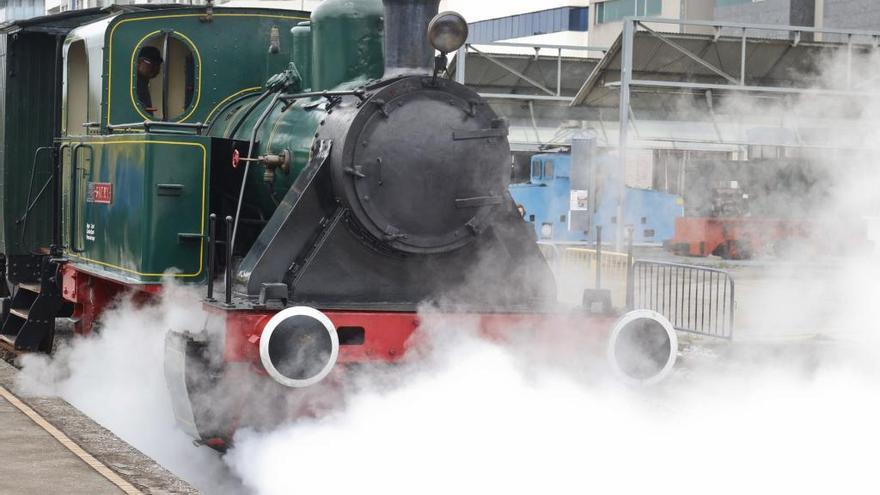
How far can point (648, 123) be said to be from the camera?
16.6 metres

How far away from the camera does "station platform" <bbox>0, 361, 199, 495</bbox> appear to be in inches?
227

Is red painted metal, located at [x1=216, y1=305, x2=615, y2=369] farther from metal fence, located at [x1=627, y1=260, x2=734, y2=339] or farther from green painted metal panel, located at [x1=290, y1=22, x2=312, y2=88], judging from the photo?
metal fence, located at [x1=627, y1=260, x2=734, y2=339]

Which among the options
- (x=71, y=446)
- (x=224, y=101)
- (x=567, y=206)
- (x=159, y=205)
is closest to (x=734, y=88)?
(x=224, y=101)

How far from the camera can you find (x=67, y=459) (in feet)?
20.8

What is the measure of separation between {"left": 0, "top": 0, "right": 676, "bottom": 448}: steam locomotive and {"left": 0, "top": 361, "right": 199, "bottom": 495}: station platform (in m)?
0.39

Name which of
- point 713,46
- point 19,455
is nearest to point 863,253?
point 713,46

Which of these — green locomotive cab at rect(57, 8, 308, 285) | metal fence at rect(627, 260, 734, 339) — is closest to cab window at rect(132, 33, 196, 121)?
green locomotive cab at rect(57, 8, 308, 285)

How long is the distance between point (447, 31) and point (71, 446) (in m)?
2.79

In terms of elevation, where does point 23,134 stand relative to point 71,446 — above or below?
above

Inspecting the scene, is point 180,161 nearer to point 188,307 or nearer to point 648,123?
point 188,307

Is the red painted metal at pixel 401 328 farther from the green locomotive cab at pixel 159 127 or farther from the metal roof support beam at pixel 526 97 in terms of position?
the metal roof support beam at pixel 526 97

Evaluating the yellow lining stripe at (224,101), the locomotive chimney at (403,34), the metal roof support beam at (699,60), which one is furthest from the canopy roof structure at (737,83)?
the locomotive chimney at (403,34)

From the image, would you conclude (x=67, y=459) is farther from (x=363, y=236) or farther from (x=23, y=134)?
(x=23, y=134)

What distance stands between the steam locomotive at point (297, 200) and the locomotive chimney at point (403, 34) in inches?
0.4
